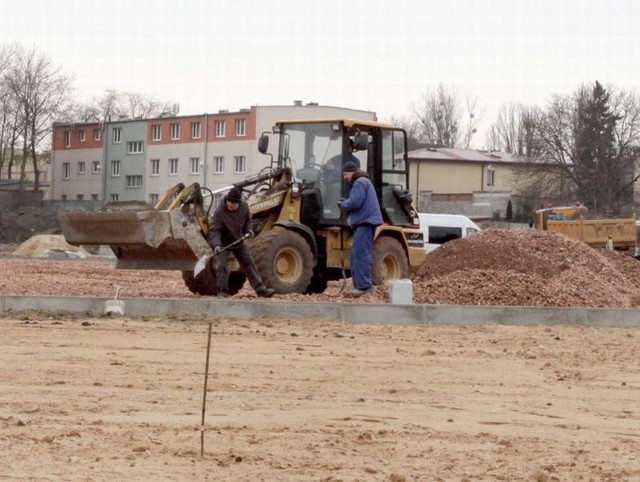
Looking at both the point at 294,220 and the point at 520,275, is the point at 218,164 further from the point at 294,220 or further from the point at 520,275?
the point at 520,275

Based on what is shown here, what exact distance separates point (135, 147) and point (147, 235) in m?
83.0

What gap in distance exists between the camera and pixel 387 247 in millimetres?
18562

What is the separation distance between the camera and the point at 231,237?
640 inches

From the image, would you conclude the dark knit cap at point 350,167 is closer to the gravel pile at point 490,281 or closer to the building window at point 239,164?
the gravel pile at point 490,281

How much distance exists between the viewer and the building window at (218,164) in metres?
92.0

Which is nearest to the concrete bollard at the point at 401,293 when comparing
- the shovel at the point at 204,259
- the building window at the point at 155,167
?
the shovel at the point at 204,259

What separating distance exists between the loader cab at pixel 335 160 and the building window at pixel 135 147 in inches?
3157

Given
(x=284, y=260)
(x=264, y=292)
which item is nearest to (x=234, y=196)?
(x=264, y=292)

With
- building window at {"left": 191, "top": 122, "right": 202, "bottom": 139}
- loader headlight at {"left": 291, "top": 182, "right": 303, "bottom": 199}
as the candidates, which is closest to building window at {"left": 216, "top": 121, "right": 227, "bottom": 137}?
building window at {"left": 191, "top": 122, "right": 202, "bottom": 139}

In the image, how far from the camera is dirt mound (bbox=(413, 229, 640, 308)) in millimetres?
16875

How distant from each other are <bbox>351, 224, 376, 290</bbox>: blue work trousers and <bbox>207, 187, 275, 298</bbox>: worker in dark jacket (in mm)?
1191

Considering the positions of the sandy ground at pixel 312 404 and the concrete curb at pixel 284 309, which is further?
the concrete curb at pixel 284 309

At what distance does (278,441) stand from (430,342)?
5467 mm

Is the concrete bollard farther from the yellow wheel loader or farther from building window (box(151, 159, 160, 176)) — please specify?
building window (box(151, 159, 160, 176))
